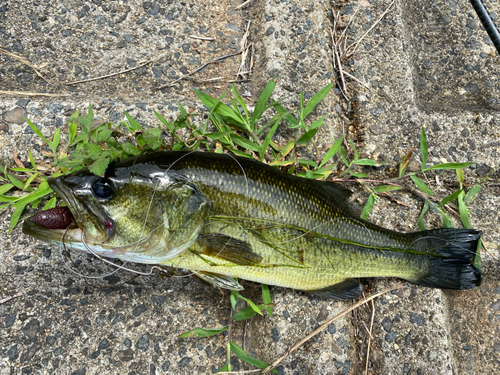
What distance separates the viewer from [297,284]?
8.96 ft

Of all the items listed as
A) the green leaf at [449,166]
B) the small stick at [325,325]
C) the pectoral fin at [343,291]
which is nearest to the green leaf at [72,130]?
the pectoral fin at [343,291]

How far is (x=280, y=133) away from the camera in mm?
3207

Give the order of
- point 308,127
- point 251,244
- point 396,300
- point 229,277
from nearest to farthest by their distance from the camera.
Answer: point 251,244 < point 229,277 < point 396,300 < point 308,127

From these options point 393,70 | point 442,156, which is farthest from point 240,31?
point 442,156

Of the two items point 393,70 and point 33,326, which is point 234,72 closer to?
point 393,70

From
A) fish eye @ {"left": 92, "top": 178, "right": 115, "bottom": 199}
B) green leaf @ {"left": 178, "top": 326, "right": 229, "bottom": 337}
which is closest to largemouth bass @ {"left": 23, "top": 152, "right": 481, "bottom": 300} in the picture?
fish eye @ {"left": 92, "top": 178, "right": 115, "bottom": 199}

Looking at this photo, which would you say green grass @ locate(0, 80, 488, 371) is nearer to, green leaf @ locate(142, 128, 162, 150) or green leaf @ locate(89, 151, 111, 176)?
green leaf @ locate(142, 128, 162, 150)

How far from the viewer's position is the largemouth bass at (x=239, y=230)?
227cm

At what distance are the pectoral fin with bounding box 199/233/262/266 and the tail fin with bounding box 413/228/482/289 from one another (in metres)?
1.49

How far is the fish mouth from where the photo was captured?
222 centimetres

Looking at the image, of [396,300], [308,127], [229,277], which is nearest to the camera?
[229,277]

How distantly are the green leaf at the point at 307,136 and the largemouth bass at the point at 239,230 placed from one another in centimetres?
47

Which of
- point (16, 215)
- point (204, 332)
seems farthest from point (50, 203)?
point (204, 332)

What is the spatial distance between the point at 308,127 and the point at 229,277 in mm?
1534
